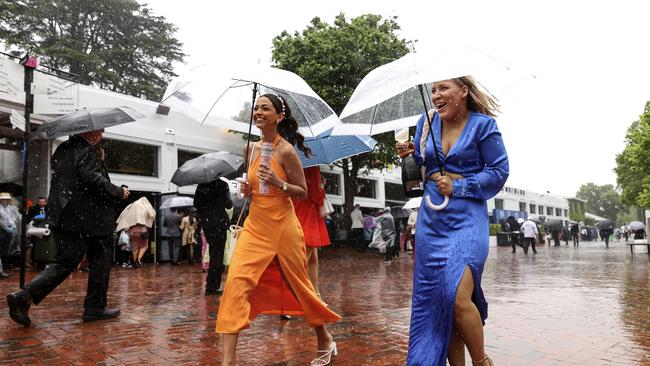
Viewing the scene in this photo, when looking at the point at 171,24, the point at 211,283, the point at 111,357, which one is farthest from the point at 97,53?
the point at 111,357

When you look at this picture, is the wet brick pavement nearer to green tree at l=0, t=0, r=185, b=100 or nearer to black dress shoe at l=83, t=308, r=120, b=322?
black dress shoe at l=83, t=308, r=120, b=322

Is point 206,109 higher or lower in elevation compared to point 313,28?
lower

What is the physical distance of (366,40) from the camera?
21.6 m

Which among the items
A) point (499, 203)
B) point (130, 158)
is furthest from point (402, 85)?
point (499, 203)

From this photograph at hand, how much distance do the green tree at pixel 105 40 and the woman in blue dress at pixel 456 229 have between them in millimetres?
32987

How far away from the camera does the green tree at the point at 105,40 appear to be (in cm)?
3150

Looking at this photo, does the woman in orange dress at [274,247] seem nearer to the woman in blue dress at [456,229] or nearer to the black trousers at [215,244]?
the woman in blue dress at [456,229]

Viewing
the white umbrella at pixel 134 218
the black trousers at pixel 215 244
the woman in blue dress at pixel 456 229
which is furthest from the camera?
the white umbrella at pixel 134 218

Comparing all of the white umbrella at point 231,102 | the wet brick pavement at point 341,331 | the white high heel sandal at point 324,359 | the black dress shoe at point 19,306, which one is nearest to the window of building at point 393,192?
the wet brick pavement at point 341,331

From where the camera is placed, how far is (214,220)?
731cm

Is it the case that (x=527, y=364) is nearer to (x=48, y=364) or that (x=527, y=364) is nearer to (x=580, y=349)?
(x=580, y=349)

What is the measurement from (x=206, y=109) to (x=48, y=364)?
2483mm

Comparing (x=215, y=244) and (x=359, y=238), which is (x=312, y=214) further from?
(x=359, y=238)

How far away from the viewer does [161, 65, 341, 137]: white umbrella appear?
4.57 m
